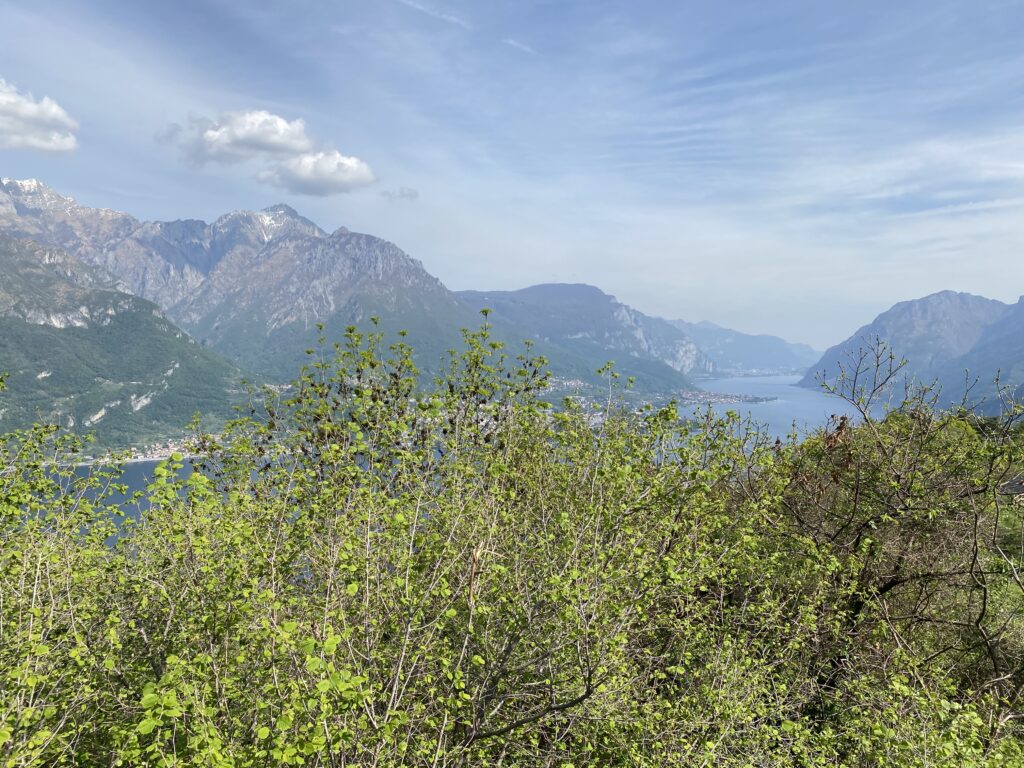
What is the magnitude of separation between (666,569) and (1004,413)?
489 inches

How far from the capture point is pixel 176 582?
9.00m

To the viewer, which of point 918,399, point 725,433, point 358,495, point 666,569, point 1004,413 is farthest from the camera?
point 918,399

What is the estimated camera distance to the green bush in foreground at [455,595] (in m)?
7.05

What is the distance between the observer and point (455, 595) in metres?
7.75

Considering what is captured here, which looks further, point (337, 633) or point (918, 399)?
point (918, 399)

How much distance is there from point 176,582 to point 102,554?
3.76 metres

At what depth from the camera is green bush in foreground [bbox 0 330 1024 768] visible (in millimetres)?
7055

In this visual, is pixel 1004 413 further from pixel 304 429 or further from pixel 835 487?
pixel 304 429

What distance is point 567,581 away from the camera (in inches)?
317

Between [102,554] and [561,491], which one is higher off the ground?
[561,491]

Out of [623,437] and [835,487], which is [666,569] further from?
[835,487]

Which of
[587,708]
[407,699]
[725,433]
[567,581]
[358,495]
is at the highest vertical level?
[725,433]

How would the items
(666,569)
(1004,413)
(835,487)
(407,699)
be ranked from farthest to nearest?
(835,487), (1004,413), (666,569), (407,699)

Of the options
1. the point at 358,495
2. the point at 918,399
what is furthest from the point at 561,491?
the point at 918,399
